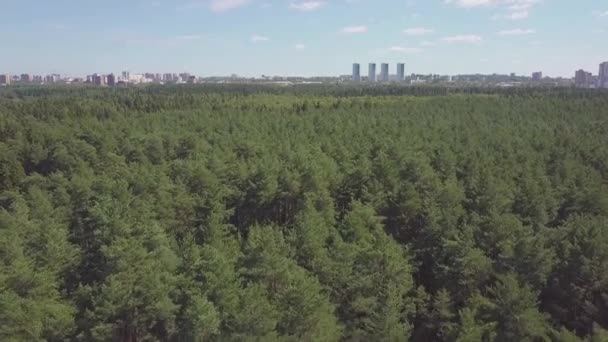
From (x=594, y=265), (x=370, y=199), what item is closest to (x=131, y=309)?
(x=370, y=199)

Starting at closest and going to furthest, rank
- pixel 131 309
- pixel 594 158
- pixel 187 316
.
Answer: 1. pixel 187 316
2. pixel 131 309
3. pixel 594 158

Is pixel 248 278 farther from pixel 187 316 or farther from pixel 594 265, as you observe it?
pixel 594 265

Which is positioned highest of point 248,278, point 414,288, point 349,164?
point 349,164

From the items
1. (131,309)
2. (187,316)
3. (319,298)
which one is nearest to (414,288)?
(319,298)

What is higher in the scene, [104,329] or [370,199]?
[370,199]

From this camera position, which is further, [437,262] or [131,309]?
[437,262]

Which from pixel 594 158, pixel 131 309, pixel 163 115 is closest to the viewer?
pixel 131 309
